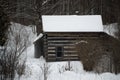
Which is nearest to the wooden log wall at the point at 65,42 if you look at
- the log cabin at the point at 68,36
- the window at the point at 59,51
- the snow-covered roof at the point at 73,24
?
the log cabin at the point at 68,36

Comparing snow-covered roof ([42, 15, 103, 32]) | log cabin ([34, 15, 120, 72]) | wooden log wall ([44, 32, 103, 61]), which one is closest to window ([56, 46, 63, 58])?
log cabin ([34, 15, 120, 72])

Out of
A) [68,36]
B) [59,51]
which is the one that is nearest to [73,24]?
[68,36]

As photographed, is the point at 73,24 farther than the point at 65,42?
Yes

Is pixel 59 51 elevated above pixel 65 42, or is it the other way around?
pixel 65 42

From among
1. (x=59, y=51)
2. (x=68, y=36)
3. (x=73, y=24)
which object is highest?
(x=73, y=24)

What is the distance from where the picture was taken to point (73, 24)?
2884 centimetres

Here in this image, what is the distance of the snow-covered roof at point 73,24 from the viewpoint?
28.0 meters

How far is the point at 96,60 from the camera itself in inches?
921

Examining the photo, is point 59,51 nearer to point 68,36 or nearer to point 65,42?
point 65,42

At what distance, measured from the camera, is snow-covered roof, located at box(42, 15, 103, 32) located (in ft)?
92.0

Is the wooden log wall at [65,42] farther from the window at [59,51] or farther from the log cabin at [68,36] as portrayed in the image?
the window at [59,51]

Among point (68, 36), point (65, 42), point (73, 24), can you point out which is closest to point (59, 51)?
point (65, 42)

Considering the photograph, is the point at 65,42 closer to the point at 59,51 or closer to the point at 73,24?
the point at 59,51

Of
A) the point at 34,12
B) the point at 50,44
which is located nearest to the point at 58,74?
the point at 50,44
